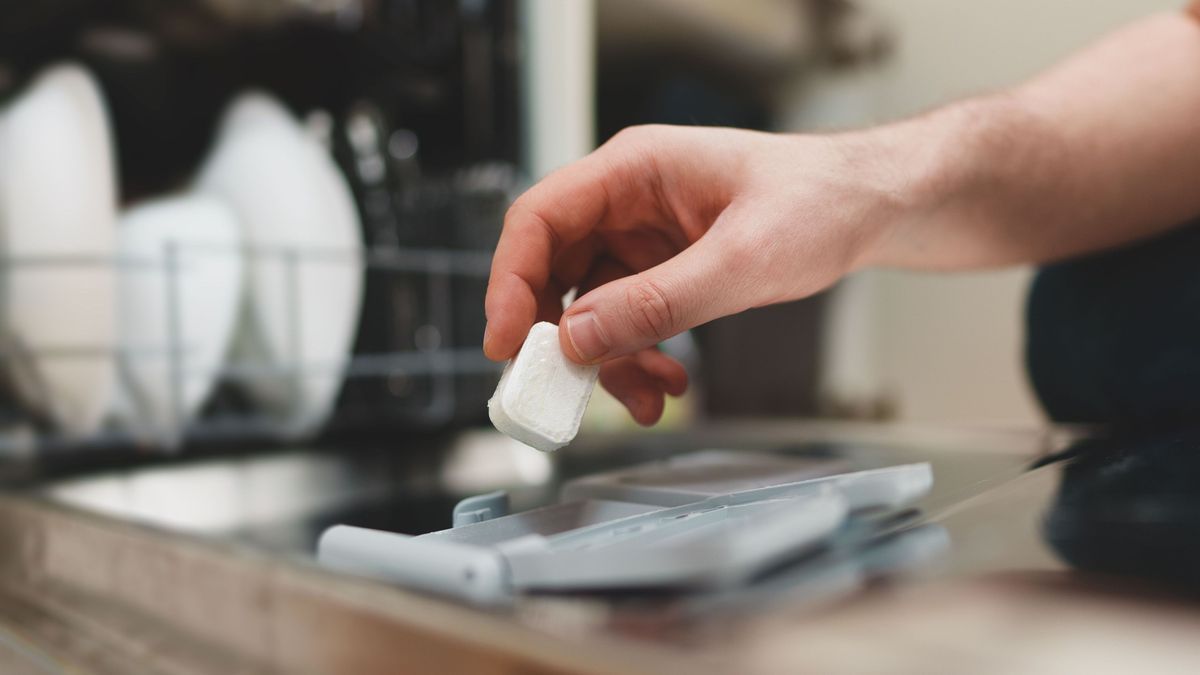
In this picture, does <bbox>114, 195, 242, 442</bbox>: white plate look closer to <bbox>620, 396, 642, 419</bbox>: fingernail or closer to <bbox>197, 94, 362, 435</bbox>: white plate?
<bbox>197, 94, 362, 435</bbox>: white plate

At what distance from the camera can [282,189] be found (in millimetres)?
660

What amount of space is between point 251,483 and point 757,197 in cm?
47

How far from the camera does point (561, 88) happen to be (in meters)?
0.86

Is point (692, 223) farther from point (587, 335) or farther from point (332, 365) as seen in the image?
point (332, 365)

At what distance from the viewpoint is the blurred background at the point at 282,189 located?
1.85 ft

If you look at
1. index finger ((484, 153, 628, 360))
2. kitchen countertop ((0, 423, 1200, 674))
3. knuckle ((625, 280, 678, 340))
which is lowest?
kitchen countertop ((0, 423, 1200, 674))

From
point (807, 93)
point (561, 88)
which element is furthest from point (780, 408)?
point (561, 88)

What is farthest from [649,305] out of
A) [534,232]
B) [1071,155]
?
[1071,155]

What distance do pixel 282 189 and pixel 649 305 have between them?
450mm

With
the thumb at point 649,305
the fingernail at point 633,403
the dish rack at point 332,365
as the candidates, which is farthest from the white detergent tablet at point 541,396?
→ the dish rack at point 332,365

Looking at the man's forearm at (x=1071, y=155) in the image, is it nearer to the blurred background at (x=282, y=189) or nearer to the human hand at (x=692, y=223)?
the human hand at (x=692, y=223)

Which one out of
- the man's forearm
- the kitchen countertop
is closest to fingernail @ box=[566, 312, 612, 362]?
the kitchen countertop

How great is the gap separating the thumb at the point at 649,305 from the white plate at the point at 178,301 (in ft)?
1.27

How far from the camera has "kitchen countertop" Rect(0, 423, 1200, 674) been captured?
0.54 feet
